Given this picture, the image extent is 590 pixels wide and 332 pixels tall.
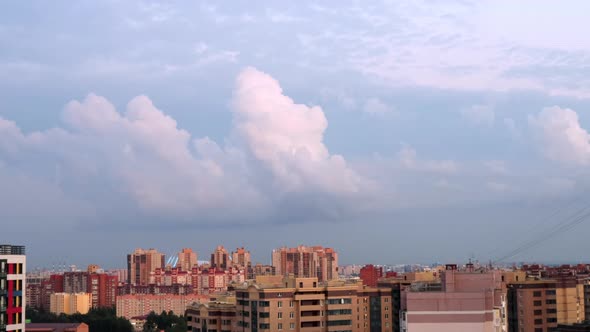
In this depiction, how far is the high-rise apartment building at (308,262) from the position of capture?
4962 centimetres

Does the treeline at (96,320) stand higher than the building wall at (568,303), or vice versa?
the building wall at (568,303)

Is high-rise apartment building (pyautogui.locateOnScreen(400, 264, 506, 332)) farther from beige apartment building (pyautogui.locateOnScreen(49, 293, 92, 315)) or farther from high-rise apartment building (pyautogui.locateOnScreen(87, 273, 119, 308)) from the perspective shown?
high-rise apartment building (pyautogui.locateOnScreen(87, 273, 119, 308))

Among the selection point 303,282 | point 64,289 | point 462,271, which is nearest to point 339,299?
point 303,282

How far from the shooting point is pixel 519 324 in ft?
74.1

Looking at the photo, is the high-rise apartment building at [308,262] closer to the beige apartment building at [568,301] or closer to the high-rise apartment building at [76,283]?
the high-rise apartment building at [76,283]

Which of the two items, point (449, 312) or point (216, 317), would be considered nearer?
point (449, 312)

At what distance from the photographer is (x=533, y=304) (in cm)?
2258

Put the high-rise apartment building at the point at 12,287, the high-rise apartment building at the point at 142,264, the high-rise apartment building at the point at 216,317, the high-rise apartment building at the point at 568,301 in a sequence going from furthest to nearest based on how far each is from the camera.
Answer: the high-rise apartment building at the point at 142,264 → the high-rise apartment building at the point at 568,301 → the high-rise apartment building at the point at 216,317 → the high-rise apartment building at the point at 12,287

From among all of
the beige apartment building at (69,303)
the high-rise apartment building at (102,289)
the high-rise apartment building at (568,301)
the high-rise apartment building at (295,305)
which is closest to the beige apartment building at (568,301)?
the high-rise apartment building at (568,301)

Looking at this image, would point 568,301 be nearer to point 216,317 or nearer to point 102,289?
point 216,317

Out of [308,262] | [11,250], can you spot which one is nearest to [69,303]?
[308,262]

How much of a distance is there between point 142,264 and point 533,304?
151 ft

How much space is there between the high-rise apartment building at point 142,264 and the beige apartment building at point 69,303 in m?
14.1

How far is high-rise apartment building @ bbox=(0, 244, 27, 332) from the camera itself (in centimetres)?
1410
